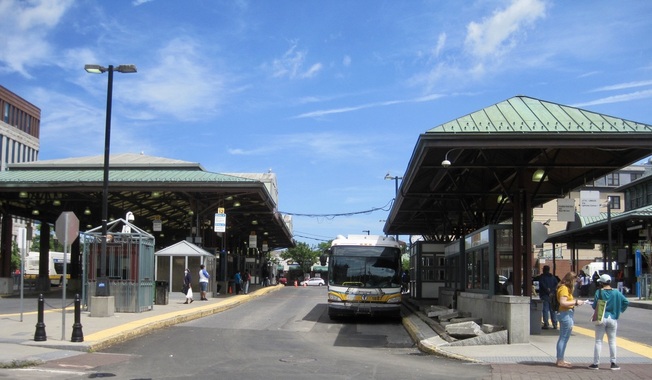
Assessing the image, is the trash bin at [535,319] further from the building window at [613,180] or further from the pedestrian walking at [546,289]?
the building window at [613,180]

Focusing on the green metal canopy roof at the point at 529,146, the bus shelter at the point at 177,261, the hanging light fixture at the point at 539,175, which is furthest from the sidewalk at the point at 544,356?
the bus shelter at the point at 177,261

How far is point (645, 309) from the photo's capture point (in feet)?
107

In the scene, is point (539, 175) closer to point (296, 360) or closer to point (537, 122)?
point (537, 122)

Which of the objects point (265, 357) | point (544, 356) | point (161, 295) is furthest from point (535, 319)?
point (161, 295)

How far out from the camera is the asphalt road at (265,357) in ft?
37.9

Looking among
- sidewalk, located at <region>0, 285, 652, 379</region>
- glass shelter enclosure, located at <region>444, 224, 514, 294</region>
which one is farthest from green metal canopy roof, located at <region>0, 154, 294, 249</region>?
glass shelter enclosure, located at <region>444, 224, 514, 294</region>

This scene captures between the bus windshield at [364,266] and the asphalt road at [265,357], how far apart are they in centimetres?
219

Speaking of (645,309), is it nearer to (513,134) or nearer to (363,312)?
(363,312)

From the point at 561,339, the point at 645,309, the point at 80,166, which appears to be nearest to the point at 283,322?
the point at 561,339

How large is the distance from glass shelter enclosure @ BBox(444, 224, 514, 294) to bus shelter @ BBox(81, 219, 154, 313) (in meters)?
11.0

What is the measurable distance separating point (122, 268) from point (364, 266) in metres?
8.38

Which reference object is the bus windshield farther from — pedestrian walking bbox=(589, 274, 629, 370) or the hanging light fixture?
pedestrian walking bbox=(589, 274, 629, 370)

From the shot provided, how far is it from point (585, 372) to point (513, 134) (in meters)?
6.14

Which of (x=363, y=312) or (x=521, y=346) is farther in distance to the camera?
(x=363, y=312)
